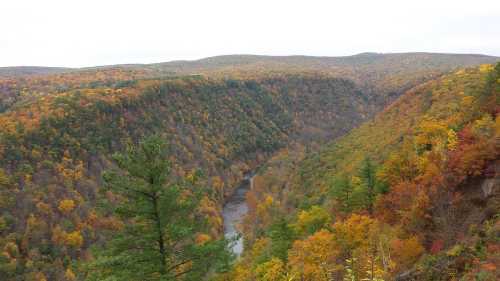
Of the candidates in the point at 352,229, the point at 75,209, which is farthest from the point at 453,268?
the point at 75,209

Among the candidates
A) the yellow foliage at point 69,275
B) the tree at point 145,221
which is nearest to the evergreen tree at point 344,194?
the tree at point 145,221

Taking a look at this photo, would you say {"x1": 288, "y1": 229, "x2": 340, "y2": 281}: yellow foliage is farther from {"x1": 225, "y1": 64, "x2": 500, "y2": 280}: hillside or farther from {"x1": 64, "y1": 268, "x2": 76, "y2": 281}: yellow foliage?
{"x1": 64, "y1": 268, "x2": 76, "y2": 281}: yellow foliage

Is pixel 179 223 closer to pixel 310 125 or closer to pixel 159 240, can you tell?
pixel 159 240

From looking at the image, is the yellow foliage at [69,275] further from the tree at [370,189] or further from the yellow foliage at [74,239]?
Answer: the tree at [370,189]

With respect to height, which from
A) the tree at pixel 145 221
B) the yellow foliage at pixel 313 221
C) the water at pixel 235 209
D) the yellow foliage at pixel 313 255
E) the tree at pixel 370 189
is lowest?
the water at pixel 235 209

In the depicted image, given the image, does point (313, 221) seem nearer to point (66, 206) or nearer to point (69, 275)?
point (69, 275)

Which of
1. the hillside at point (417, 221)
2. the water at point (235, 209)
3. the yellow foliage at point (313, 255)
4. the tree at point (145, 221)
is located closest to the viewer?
the tree at point (145, 221)

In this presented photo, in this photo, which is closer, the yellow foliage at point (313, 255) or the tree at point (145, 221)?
the tree at point (145, 221)
